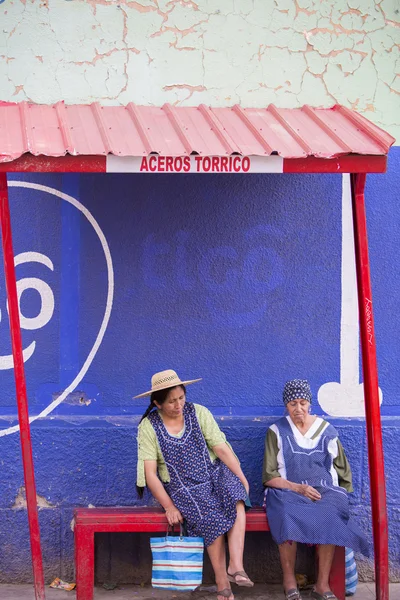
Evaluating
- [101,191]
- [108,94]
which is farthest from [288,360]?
[108,94]

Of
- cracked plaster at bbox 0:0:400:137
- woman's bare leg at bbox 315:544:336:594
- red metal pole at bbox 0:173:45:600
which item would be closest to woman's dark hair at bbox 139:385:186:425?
red metal pole at bbox 0:173:45:600

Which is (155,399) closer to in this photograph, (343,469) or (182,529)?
(182,529)

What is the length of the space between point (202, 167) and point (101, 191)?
122 cm

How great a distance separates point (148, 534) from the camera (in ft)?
17.7

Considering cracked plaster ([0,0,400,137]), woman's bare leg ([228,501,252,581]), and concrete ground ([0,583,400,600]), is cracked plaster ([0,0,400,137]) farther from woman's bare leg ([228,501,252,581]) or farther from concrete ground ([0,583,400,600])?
concrete ground ([0,583,400,600])

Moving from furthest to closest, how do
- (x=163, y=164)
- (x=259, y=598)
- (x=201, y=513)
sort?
(x=259, y=598)
(x=201, y=513)
(x=163, y=164)

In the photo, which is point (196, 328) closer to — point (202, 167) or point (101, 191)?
point (101, 191)

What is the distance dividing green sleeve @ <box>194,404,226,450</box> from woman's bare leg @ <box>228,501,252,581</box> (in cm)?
39

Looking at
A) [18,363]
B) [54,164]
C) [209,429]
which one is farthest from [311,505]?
[54,164]

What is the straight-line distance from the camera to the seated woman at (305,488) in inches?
192

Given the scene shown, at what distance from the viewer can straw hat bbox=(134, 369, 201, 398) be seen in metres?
5.00

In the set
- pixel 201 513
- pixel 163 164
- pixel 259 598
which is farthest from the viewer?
pixel 259 598

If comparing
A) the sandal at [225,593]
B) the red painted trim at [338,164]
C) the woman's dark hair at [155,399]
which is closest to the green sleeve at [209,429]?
the woman's dark hair at [155,399]

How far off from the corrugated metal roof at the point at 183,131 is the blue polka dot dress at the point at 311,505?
5.71ft
